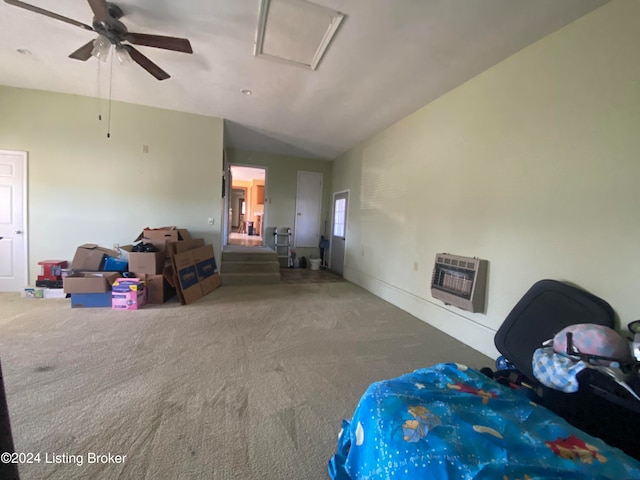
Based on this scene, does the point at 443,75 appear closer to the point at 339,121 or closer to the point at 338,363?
the point at 339,121

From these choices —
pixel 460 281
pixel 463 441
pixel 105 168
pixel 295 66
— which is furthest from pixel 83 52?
pixel 460 281

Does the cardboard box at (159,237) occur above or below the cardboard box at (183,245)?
above

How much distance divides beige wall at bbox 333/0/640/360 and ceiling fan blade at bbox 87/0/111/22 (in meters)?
3.60

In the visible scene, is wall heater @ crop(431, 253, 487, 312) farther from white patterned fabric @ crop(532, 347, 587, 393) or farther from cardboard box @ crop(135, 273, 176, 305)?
cardboard box @ crop(135, 273, 176, 305)

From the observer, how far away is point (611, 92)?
2002 millimetres

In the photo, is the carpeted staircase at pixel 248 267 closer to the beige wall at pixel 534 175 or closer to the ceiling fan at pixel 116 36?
the beige wall at pixel 534 175

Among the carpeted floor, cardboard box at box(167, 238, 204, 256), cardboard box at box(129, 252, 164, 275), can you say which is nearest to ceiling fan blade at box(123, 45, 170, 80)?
cardboard box at box(167, 238, 204, 256)

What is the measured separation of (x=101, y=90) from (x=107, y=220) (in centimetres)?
199

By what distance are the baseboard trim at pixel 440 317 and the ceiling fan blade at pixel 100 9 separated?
4.47 metres

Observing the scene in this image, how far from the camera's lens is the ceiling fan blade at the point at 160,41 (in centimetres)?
236

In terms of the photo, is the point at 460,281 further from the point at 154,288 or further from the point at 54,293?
the point at 54,293

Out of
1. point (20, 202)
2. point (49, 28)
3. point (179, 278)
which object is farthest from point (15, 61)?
point (179, 278)

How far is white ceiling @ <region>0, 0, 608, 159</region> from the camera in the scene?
86.8 inches

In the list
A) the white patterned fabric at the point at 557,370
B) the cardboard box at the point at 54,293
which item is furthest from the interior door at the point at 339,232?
the cardboard box at the point at 54,293
